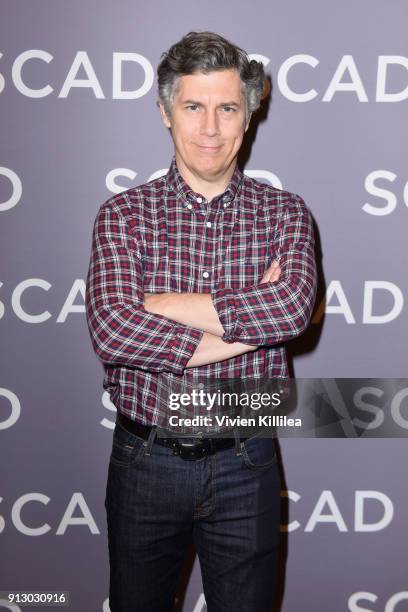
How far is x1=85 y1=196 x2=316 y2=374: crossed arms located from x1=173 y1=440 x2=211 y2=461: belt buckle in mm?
243

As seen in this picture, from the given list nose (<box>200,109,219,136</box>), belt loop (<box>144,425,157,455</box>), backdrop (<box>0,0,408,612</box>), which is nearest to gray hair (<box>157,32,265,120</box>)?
nose (<box>200,109,219,136</box>)

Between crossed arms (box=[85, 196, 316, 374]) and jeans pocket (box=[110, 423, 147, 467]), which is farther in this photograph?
jeans pocket (box=[110, 423, 147, 467])

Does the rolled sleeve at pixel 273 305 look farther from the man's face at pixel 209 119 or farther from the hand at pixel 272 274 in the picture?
the man's face at pixel 209 119

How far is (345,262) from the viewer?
233cm

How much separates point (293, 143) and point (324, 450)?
1.13 metres

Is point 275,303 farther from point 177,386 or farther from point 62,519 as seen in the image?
point 62,519

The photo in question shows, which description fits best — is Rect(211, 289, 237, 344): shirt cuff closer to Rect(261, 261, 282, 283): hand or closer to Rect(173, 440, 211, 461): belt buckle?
Rect(261, 261, 282, 283): hand

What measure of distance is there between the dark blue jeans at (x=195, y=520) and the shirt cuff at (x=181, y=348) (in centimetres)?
26

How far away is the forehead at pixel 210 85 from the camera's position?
1.75 meters

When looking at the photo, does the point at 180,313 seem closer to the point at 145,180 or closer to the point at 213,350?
the point at 213,350

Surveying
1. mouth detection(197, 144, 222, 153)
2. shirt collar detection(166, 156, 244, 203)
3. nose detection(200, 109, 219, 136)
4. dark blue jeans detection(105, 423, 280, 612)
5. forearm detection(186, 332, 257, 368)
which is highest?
nose detection(200, 109, 219, 136)

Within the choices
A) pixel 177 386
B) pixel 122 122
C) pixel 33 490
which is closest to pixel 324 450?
pixel 177 386

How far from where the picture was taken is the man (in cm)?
170

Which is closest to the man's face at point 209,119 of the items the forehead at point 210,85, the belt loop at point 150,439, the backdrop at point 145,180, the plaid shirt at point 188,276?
the forehead at point 210,85
